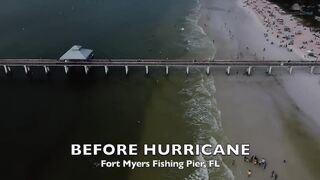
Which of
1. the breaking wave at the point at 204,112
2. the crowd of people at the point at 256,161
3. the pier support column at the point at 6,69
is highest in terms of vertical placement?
the pier support column at the point at 6,69

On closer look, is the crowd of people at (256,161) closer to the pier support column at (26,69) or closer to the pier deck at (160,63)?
the pier deck at (160,63)

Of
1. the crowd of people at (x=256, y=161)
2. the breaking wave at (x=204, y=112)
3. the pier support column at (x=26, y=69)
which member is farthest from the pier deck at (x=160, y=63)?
the crowd of people at (x=256, y=161)

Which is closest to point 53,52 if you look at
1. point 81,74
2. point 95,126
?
point 81,74

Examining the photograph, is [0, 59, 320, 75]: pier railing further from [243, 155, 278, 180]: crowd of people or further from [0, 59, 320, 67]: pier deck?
[243, 155, 278, 180]: crowd of people

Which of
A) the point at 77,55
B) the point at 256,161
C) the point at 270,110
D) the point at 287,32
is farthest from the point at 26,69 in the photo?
the point at 287,32

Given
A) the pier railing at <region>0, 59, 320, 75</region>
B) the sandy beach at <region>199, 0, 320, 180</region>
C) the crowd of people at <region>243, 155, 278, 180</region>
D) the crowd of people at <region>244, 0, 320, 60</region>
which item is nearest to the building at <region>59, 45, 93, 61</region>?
the pier railing at <region>0, 59, 320, 75</region>

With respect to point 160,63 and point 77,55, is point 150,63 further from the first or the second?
point 77,55
